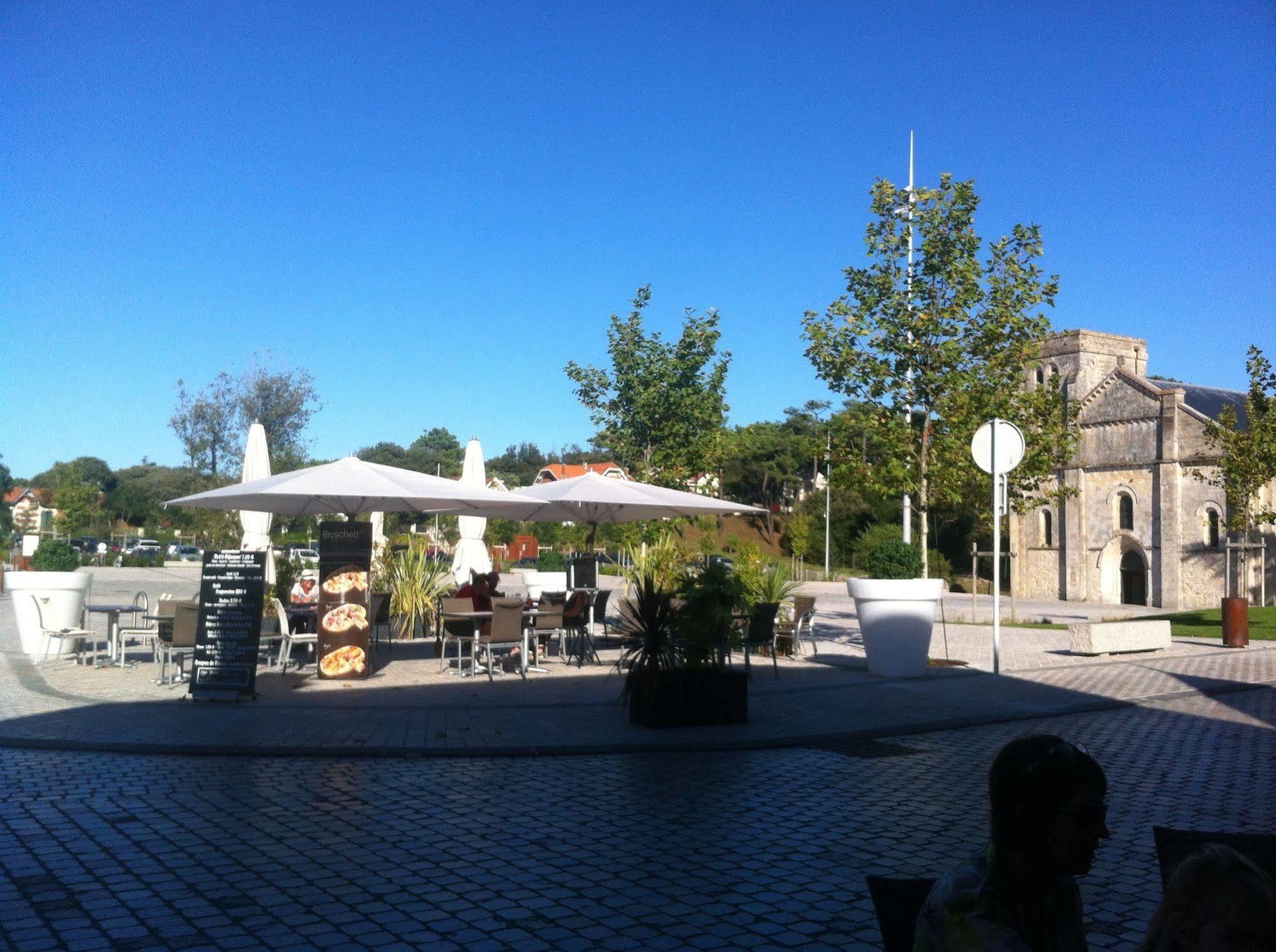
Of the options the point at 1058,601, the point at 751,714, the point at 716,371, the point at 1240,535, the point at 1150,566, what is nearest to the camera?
the point at 751,714

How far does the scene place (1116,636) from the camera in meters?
17.4

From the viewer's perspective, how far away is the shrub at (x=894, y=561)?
48.5ft

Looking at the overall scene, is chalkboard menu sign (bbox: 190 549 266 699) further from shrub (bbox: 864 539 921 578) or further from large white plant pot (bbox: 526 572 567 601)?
large white plant pot (bbox: 526 572 567 601)

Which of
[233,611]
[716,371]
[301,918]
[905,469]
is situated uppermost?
[716,371]

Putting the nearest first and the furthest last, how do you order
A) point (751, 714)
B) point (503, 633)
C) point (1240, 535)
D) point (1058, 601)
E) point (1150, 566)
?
point (751, 714) < point (503, 633) < point (1240, 535) < point (1150, 566) < point (1058, 601)

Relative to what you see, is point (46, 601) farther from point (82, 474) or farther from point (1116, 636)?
point (82, 474)

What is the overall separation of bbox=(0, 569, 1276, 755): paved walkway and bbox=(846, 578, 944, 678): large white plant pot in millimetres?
306

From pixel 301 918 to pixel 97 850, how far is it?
1.70 m

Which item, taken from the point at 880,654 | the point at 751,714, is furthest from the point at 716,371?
the point at 751,714

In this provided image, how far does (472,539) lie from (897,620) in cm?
921

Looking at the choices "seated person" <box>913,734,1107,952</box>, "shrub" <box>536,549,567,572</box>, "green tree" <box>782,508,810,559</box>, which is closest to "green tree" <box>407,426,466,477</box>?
"green tree" <box>782,508,810,559</box>

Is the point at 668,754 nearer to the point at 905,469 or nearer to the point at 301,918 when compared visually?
the point at 301,918

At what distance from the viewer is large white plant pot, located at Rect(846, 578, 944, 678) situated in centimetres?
1337

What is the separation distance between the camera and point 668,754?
29.6 ft
